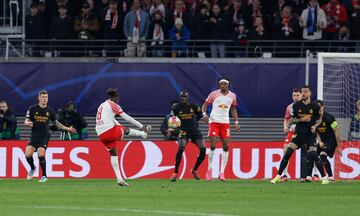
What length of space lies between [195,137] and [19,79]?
341 inches

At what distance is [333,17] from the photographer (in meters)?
32.4

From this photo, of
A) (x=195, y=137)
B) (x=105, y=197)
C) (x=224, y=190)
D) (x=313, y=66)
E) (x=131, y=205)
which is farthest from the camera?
(x=313, y=66)

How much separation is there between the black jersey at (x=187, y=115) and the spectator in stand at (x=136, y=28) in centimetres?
681

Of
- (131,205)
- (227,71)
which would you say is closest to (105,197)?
(131,205)

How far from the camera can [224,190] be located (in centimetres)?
2128

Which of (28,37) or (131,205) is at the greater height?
(28,37)

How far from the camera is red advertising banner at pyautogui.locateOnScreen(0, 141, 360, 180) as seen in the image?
28609 mm

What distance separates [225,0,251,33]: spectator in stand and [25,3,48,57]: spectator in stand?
17.5ft

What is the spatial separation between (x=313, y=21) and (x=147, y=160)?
21.7ft

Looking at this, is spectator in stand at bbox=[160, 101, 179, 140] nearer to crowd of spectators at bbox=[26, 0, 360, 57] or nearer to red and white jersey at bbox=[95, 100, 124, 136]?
crowd of spectators at bbox=[26, 0, 360, 57]

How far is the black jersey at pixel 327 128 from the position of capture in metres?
25.3

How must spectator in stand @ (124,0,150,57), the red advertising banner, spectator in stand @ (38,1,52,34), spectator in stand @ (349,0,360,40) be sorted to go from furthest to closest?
1. spectator in stand @ (38,1,52,34)
2. spectator in stand @ (124,0,150,57)
3. spectator in stand @ (349,0,360,40)
4. the red advertising banner

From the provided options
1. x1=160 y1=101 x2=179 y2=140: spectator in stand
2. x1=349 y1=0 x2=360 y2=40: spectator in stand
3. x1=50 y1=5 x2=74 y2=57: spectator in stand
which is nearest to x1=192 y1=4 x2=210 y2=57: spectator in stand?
x1=160 y1=101 x2=179 y2=140: spectator in stand

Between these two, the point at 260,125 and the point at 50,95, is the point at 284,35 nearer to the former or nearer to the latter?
the point at 260,125
